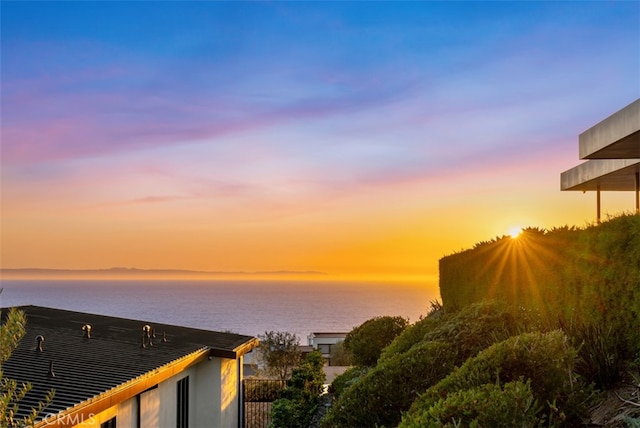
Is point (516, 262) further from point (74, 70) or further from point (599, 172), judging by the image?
point (74, 70)

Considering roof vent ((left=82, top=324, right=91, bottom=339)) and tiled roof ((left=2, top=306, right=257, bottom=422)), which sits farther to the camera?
roof vent ((left=82, top=324, right=91, bottom=339))

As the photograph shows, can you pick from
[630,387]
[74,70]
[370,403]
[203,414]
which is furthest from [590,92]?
[74,70]

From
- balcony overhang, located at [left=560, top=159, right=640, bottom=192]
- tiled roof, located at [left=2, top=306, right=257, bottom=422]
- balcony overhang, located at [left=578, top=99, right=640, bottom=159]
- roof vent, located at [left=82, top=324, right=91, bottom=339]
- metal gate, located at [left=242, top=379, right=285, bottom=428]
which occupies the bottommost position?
metal gate, located at [left=242, top=379, right=285, bottom=428]

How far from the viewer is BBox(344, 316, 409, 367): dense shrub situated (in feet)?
62.6

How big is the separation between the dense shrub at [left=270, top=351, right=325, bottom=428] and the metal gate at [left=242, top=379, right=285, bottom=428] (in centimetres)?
209

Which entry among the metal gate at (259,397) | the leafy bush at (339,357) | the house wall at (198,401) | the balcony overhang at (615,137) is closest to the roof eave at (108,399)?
the house wall at (198,401)

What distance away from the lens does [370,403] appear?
7.44 meters

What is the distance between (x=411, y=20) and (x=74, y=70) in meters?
10.4

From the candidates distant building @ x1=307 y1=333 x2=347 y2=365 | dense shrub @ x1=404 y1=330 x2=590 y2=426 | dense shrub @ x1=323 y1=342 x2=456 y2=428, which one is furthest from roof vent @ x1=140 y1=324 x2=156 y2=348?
distant building @ x1=307 y1=333 x2=347 y2=365

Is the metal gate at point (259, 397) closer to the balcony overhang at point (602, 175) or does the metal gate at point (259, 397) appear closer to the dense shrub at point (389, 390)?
the dense shrub at point (389, 390)

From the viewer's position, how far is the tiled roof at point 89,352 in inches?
322

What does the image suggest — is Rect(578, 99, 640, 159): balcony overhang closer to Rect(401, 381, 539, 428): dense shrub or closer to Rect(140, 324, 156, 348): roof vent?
Rect(401, 381, 539, 428): dense shrub

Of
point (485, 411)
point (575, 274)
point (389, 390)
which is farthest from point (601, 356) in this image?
point (485, 411)

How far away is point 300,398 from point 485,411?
1302 cm
